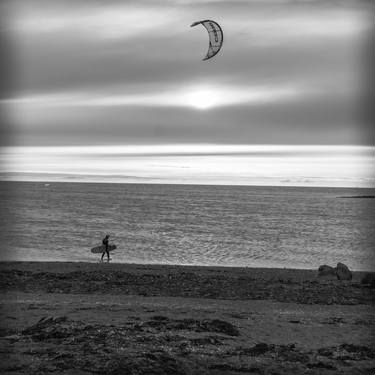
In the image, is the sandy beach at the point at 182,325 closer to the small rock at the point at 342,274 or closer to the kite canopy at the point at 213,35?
the small rock at the point at 342,274

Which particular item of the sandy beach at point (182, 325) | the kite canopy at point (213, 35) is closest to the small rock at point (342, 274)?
the sandy beach at point (182, 325)

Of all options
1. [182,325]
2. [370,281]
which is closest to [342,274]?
[370,281]

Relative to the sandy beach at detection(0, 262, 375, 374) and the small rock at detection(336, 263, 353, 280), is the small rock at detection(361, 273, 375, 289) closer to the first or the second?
the sandy beach at detection(0, 262, 375, 374)

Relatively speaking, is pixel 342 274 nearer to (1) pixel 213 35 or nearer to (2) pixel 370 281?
(2) pixel 370 281

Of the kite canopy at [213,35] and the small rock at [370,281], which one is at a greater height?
the kite canopy at [213,35]

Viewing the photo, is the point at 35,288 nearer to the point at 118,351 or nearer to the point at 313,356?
the point at 118,351

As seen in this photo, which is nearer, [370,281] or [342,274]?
[370,281]

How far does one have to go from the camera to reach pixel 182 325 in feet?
40.6

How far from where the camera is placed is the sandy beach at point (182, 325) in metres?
9.95

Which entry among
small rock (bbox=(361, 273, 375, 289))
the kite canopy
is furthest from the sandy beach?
the kite canopy

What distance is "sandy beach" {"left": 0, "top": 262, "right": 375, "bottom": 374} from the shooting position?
9.95 meters

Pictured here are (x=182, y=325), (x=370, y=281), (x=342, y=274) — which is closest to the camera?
(x=182, y=325)

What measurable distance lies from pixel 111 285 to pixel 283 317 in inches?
270

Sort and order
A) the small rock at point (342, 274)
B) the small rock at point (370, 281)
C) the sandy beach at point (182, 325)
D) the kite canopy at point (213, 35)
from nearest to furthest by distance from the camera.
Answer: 1. the sandy beach at point (182, 325)
2. the kite canopy at point (213, 35)
3. the small rock at point (370, 281)
4. the small rock at point (342, 274)
